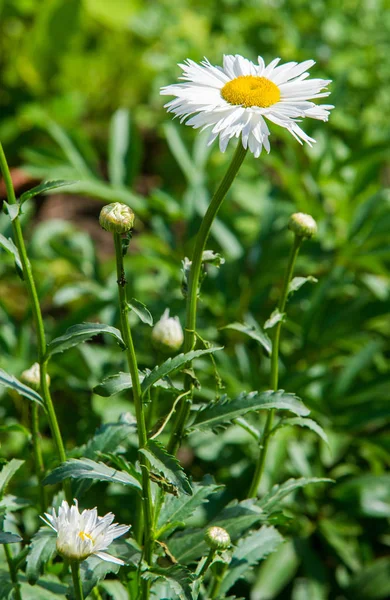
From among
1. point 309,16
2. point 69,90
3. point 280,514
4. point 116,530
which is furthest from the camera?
point 69,90

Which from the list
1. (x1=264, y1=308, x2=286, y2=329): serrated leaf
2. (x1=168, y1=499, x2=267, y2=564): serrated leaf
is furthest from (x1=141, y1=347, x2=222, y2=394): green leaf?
(x1=168, y1=499, x2=267, y2=564): serrated leaf

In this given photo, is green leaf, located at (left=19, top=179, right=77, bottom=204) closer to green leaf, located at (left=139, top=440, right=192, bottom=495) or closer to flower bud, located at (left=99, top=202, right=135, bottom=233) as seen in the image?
flower bud, located at (left=99, top=202, right=135, bottom=233)

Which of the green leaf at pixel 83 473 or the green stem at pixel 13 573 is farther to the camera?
the green stem at pixel 13 573

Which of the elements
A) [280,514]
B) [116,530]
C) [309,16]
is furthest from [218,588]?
[309,16]

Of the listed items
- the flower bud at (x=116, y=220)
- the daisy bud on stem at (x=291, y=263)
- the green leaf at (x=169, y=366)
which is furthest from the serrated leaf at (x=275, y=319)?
the flower bud at (x=116, y=220)

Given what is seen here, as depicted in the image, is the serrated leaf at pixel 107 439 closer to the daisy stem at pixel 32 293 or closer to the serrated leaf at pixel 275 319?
the daisy stem at pixel 32 293

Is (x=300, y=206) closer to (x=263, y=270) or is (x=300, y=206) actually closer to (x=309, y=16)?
(x=263, y=270)
